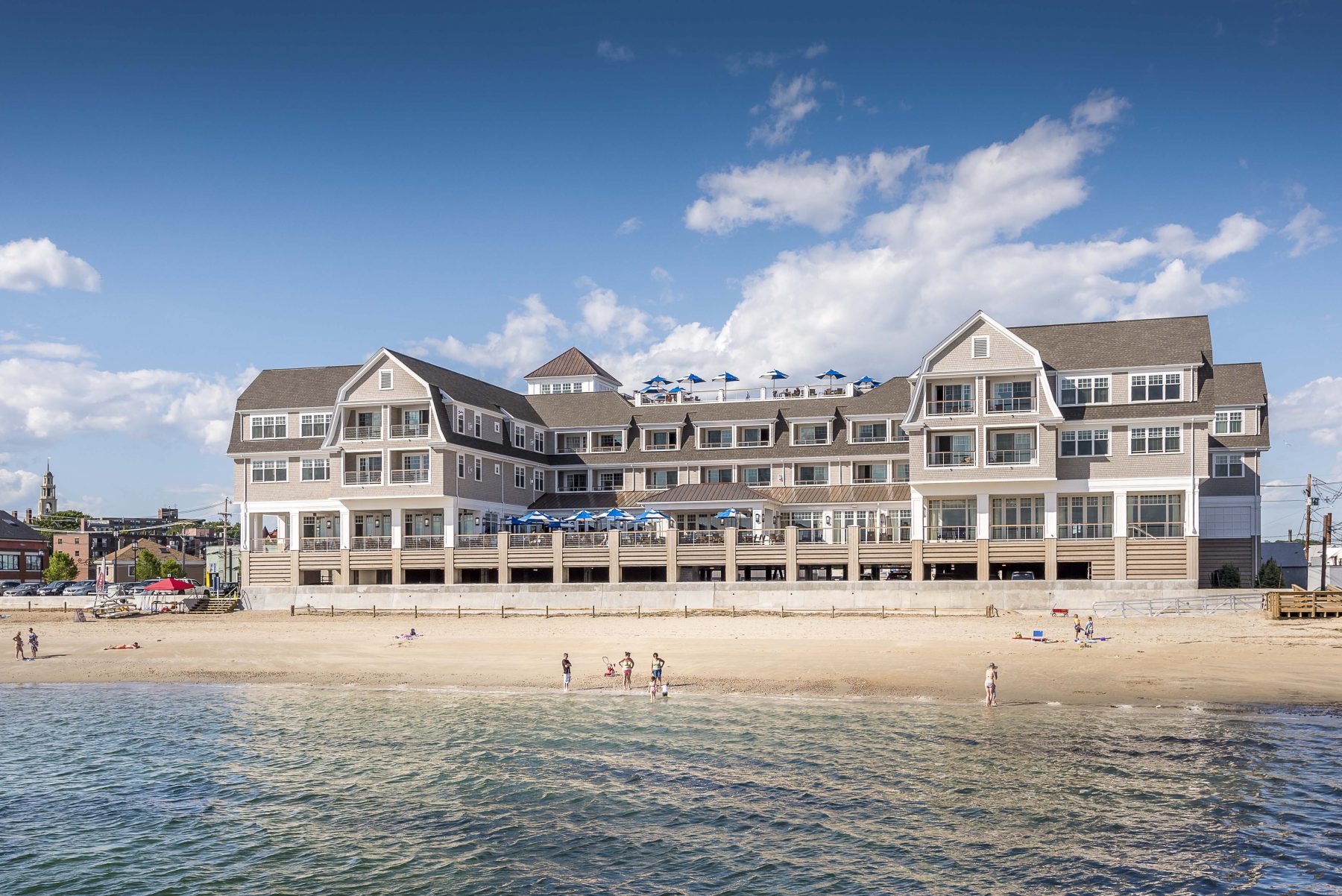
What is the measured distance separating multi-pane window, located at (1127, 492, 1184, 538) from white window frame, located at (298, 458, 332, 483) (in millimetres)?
52066

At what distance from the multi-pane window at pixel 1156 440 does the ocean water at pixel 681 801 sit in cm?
2915

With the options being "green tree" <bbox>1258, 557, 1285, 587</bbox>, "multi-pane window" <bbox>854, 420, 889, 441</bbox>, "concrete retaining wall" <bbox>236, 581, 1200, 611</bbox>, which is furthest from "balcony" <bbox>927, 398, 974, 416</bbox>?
"green tree" <bbox>1258, 557, 1285, 587</bbox>

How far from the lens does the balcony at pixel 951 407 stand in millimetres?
60812

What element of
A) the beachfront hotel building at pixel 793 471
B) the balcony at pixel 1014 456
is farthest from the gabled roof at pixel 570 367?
the balcony at pixel 1014 456

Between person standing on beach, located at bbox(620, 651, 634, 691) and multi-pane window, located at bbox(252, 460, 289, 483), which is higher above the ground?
multi-pane window, located at bbox(252, 460, 289, 483)

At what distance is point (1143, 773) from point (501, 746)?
56.8 ft

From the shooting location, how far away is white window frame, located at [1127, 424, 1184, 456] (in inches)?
2280

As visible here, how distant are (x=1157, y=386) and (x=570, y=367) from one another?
2081 inches

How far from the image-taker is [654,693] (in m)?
36.8

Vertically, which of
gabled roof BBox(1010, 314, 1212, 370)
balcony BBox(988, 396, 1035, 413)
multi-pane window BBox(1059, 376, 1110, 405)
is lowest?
balcony BBox(988, 396, 1035, 413)

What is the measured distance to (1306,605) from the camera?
46531mm

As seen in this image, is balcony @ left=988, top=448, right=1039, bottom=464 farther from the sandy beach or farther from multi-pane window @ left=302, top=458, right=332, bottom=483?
multi-pane window @ left=302, top=458, right=332, bottom=483

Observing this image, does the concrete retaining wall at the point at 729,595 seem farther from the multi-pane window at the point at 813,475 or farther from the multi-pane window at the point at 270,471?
the multi-pane window at the point at 813,475

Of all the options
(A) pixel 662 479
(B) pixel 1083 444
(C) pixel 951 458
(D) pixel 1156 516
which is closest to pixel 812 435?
(A) pixel 662 479
